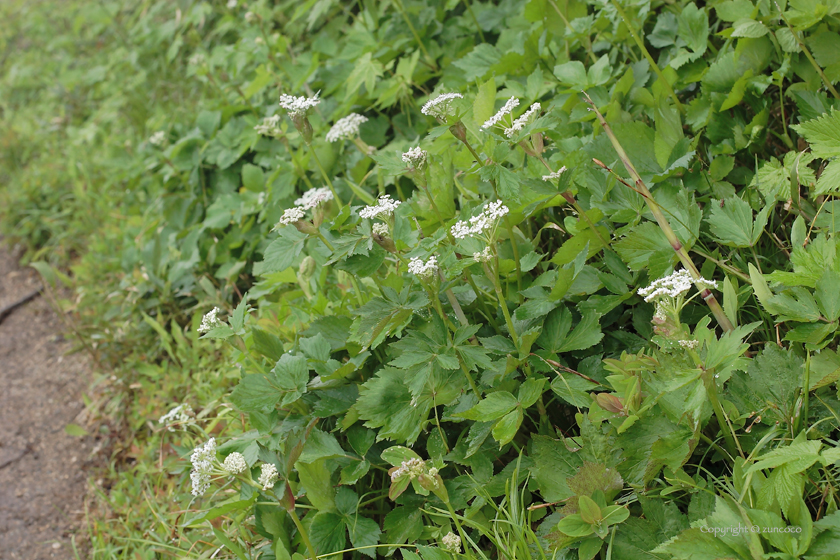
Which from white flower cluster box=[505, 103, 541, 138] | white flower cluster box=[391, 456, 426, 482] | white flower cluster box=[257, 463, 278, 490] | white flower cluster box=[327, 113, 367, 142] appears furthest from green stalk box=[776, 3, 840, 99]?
white flower cluster box=[257, 463, 278, 490]

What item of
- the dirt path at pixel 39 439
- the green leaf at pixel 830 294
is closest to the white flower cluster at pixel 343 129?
the green leaf at pixel 830 294

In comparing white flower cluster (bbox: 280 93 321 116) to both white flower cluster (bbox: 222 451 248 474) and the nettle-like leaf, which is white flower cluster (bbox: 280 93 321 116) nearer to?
white flower cluster (bbox: 222 451 248 474)

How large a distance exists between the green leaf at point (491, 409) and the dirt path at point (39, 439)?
158 centimetres

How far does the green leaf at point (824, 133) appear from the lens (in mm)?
1279

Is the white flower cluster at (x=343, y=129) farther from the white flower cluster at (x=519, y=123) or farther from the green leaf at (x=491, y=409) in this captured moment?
the green leaf at (x=491, y=409)

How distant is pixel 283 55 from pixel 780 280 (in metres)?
2.34

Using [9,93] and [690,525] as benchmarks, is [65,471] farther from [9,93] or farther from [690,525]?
[9,93]

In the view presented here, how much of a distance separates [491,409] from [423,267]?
1.07 ft

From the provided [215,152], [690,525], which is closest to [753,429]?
[690,525]

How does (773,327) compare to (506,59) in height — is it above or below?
below

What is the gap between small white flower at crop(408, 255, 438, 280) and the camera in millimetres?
1205

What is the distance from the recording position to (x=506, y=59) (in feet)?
6.39

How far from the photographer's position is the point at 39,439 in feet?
8.20

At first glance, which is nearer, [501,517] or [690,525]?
[690,525]
